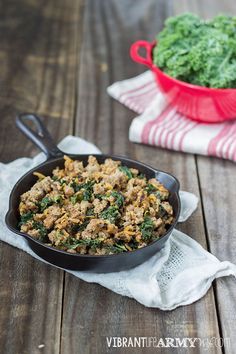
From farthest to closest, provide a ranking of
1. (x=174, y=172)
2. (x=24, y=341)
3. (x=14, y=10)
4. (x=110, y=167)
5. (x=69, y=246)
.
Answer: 1. (x=14, y=10)
2. (x=174, y=172)
3. (x=110, y=167)
4. (x=69, y=246)
5. (x=24, y=341)

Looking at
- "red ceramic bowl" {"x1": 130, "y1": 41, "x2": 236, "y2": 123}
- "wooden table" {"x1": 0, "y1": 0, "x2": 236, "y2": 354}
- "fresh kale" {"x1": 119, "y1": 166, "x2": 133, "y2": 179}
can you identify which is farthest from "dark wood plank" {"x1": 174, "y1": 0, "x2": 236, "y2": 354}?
"fresh kale" {"x1": 119, "y1": 166, "x2": 133, "y2": 179}

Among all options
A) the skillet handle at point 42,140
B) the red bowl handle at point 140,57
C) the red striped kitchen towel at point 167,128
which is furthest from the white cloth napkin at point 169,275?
the red bowl handle at point 140,57

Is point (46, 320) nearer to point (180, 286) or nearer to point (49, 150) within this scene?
point (180, 286)

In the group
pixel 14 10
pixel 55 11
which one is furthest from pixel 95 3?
pixel 14 10

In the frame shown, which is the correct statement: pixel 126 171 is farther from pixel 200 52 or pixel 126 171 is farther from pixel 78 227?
pixel 200 52

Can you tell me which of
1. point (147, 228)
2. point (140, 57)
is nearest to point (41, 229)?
point (147, 228)

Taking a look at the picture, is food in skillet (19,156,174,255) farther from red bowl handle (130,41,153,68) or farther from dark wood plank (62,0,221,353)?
red bowl handle (130,41,153,68)
